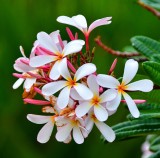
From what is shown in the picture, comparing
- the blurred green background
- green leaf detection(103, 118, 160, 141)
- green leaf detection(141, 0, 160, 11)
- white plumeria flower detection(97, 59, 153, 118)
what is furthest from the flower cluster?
the blurred green background

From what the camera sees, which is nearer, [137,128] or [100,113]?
[100,113]

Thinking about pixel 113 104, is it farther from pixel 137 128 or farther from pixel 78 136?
pixel 137 128

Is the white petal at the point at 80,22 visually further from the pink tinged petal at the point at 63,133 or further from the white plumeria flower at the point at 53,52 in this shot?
the pink tinged petal at the point at 63,133

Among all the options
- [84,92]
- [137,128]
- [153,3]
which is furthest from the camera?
[153,3]

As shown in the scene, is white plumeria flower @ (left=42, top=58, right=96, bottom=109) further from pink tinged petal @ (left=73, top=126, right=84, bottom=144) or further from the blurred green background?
the blurred green background

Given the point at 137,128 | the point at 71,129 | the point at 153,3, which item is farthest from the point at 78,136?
the point at 153,3

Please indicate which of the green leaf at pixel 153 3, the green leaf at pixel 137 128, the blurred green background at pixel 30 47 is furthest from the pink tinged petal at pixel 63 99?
the blurred green background at pixel 30 47

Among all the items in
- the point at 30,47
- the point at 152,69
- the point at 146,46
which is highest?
the point at 152,69

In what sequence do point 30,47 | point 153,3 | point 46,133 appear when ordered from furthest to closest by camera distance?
point 30,47 < point 153,3 < point 46,133
